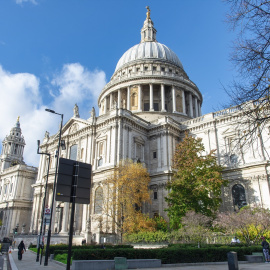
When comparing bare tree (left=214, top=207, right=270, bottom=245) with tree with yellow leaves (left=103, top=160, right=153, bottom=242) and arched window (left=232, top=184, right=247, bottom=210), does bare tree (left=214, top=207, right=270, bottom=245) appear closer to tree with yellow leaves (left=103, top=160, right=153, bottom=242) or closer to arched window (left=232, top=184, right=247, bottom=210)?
arched window (left=232, top=184, right=247, bottom=210)

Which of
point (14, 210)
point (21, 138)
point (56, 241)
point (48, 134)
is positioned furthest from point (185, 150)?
point (21, 138)

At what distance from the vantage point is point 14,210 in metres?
65.6

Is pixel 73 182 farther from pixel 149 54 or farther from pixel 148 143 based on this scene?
pixel 149 54

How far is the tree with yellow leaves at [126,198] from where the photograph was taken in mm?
31328

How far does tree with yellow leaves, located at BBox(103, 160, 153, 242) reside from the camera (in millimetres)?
31328

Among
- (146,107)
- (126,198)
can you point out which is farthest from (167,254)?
(146,107)

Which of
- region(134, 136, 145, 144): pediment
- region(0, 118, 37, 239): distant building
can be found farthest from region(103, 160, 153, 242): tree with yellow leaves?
region(0, 118, 37, 239): distant building

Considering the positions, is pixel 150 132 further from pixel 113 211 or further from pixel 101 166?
pixel 113 211

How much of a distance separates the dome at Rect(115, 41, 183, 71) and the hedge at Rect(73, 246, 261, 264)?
5239 centimetres

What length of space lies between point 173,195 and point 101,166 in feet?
39.7

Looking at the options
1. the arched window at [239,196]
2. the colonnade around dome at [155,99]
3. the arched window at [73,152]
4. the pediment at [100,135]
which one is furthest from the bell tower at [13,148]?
the arched window at [239,196]

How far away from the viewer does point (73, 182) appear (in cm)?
1095

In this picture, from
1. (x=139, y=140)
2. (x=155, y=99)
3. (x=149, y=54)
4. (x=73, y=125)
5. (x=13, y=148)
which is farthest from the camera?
(x=13, y=148)

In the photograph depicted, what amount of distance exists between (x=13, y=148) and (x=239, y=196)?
244ft
